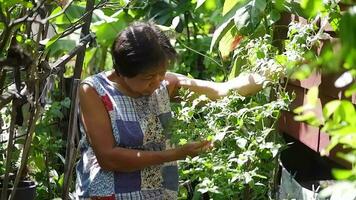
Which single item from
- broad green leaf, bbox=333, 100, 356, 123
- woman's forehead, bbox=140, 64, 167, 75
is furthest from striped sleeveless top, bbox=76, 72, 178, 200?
broad green leaf, bbox=333, 100, 356, 123

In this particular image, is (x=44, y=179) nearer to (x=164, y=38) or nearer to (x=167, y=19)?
(x=167, y=19)

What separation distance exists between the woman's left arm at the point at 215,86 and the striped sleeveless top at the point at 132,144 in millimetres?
85

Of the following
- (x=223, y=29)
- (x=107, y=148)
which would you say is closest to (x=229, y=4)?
(x=223, y=29)

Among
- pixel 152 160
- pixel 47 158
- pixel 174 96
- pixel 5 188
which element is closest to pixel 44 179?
pixel 47 158

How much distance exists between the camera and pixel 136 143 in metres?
3.17

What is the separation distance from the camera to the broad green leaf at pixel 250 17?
130 inches

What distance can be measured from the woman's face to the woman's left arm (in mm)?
242

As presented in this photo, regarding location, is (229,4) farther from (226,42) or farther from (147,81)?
(147,81)

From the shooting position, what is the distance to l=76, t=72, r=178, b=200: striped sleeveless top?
315cm

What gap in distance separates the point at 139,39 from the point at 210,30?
18.4 ft

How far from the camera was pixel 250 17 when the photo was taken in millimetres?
3297

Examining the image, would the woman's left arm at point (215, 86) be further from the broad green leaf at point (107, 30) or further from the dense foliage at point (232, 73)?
the broad green leaf at point (107, 30)

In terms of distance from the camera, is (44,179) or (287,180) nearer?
(287,180)

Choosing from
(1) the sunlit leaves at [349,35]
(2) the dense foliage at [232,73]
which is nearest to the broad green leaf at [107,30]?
(2) the dense foliage at [232,73]
